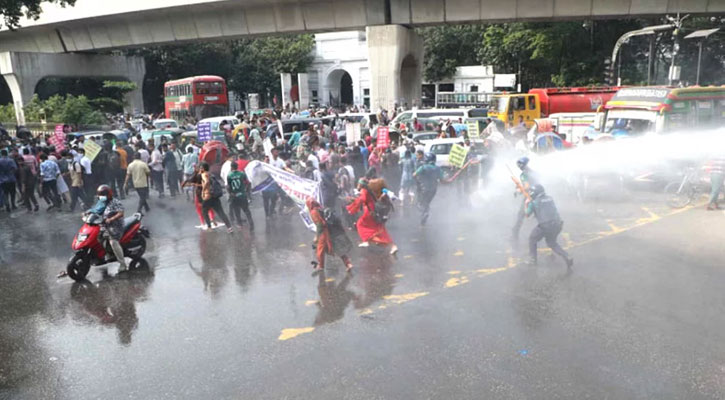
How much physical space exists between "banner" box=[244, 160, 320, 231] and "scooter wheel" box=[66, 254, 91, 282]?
12.0ft

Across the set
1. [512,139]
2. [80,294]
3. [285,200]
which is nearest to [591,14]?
[512,139]

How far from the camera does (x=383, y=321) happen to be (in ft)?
23.1

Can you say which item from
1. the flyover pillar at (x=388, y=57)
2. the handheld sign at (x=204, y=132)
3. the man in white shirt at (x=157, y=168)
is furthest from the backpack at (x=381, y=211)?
the flyover pillar at (x=388, y=57)

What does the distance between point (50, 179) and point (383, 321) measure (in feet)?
38.8

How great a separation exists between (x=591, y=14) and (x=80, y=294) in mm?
25629

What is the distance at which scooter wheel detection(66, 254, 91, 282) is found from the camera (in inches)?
352

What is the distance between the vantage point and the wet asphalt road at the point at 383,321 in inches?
220

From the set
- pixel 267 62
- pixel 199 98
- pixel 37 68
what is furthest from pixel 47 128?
pixel 267 62

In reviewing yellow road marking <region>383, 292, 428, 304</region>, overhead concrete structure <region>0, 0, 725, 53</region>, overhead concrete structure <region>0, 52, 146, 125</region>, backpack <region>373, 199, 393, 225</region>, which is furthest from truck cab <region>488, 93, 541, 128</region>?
overhead concrete structure <region>0, 52, 146, 125</region>

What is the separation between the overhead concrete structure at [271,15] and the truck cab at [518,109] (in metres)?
3.95

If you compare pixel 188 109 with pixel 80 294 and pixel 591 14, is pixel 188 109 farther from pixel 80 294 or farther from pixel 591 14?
pixel 80 294

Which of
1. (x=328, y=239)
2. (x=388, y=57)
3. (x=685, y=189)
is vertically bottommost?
(x=685, y=189)

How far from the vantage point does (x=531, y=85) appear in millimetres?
47688

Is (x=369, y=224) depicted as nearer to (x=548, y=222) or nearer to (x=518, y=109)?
(x=548, y=222)
